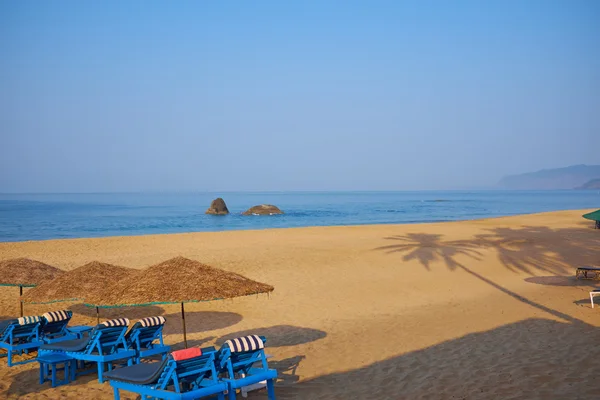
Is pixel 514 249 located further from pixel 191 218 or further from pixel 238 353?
pixel 191 218

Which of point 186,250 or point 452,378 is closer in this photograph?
point 452,378

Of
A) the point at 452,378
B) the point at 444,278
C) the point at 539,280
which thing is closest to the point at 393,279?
the point at 444,278

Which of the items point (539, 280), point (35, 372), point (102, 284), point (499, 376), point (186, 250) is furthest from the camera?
point (186, 250)

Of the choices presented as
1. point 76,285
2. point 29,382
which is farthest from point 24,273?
point 29,382

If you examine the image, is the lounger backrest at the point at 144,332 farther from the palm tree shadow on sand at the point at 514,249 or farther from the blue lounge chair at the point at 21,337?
the palm tree shadow on sand at the point at 514,249

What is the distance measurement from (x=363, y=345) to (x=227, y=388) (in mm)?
4005

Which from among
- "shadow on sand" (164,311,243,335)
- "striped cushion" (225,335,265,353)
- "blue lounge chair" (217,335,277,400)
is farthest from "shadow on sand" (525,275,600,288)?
"striped cushion" (225,335,265,353)

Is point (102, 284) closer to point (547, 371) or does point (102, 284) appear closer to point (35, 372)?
point (35, 372)

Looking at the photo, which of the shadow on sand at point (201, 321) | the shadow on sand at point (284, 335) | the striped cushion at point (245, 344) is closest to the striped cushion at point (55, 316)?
the shadow on sand at point (201, 321)

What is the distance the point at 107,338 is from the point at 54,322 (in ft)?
6.50

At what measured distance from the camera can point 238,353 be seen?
686 cm

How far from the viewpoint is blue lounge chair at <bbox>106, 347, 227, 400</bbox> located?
20.4ft

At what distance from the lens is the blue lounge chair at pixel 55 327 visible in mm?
9383

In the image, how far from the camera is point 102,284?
9.64m
